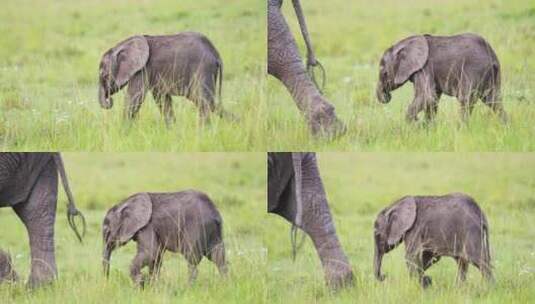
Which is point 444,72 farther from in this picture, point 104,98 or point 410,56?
point 104,98

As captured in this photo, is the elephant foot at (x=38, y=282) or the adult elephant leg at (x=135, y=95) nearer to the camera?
the adult elephant leg at (x=135, y=95)

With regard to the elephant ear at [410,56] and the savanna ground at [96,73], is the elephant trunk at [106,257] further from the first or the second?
the elephant ear at [410,56]

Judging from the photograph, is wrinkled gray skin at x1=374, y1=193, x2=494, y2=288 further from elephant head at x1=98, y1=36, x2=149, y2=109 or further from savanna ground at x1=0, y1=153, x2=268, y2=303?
elephant head at x1=98, y1=36, x2=149, y2=109

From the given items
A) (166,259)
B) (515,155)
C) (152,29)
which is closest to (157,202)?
(166,259)

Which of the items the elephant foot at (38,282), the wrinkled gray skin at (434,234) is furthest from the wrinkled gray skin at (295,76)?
the elephant foot at (38,282)

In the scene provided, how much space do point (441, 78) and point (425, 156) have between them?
27 centimetres

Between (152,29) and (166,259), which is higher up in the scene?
(152,29)

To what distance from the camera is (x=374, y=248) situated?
18.3 ft

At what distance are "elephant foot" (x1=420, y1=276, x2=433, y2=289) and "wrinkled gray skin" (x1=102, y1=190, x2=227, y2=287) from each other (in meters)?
0.61

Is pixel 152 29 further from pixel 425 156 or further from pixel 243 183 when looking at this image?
pixel 425 156

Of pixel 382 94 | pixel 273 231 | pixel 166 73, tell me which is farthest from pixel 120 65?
pixel 382 94

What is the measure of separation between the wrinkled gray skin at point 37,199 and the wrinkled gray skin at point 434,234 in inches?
38.5

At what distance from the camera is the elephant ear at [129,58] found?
5.44 meters

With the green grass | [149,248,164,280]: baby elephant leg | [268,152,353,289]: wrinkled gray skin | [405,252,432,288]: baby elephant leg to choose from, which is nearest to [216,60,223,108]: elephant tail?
[268,152,353,289]: wrinkled gray skin
